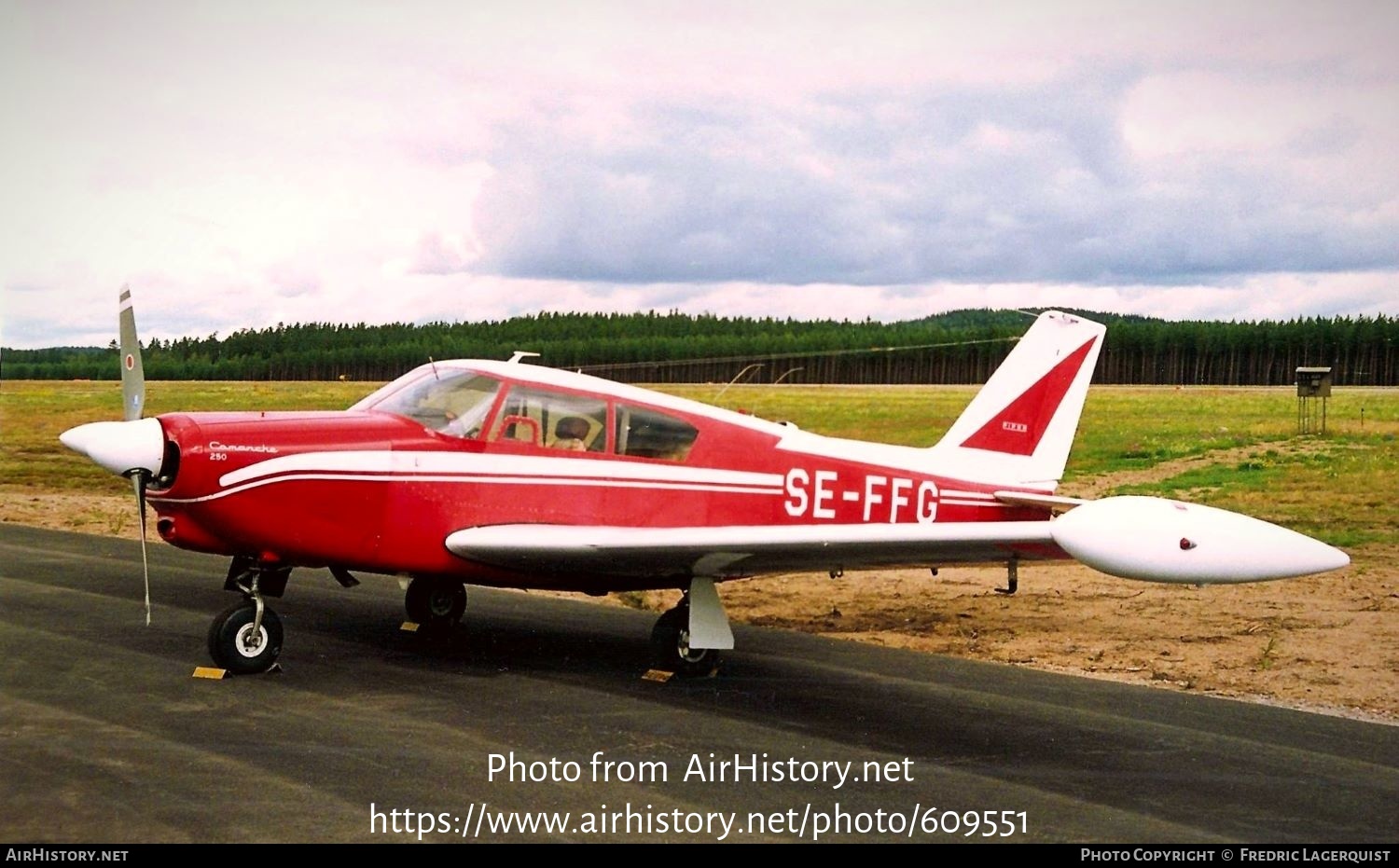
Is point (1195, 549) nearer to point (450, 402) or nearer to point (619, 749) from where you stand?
point (619, 749)

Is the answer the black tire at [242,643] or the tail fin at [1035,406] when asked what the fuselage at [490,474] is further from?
the tail fin at [1035,406]

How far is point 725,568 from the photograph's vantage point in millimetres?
9328

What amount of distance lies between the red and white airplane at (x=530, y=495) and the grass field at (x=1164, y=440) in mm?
9434

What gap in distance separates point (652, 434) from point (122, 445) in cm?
377

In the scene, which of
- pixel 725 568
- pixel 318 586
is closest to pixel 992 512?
pixel 725 568

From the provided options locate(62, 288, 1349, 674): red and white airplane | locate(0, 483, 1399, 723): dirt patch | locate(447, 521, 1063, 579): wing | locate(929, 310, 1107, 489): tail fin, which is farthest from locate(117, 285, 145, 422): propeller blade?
locate(929, 310, 1107, 489): tail fin

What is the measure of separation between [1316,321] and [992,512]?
8765cm

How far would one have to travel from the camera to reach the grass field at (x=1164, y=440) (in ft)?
65.9

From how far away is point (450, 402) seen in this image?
983cm

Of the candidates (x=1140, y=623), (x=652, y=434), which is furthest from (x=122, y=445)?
(x=1140, y=623)

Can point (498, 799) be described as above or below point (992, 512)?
below
